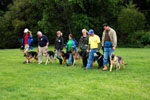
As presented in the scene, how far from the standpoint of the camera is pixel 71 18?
41562 mm

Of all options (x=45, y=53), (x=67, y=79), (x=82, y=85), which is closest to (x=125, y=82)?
Result: (x=82, y=85)

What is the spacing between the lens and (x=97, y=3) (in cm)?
3791

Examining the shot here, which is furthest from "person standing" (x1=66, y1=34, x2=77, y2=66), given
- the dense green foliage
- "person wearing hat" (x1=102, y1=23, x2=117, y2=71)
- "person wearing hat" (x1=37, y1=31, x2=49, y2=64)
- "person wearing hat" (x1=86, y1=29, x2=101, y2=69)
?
the dense green foliage

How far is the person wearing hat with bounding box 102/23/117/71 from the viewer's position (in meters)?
10.7

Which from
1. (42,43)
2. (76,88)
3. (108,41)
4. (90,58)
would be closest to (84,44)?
(90,58)

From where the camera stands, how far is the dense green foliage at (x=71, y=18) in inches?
1494

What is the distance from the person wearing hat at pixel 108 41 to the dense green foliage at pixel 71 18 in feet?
85.3

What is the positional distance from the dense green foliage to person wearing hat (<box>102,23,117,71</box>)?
26.0 metres

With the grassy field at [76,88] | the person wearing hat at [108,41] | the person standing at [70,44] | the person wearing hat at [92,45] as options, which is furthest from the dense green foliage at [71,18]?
the grassy field at [76,88]

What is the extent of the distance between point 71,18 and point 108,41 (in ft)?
102

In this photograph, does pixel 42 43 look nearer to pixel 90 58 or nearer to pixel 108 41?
pixel 90 58

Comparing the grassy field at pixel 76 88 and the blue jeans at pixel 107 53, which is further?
the blue jeans at pixel 107 53

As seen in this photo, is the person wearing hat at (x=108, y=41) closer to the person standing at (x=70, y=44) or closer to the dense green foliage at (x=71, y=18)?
the person standing at (x=70, y=44)

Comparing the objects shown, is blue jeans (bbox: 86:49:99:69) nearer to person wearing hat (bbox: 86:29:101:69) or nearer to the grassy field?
person wearing hat (bbox: 86:29:101:69)
